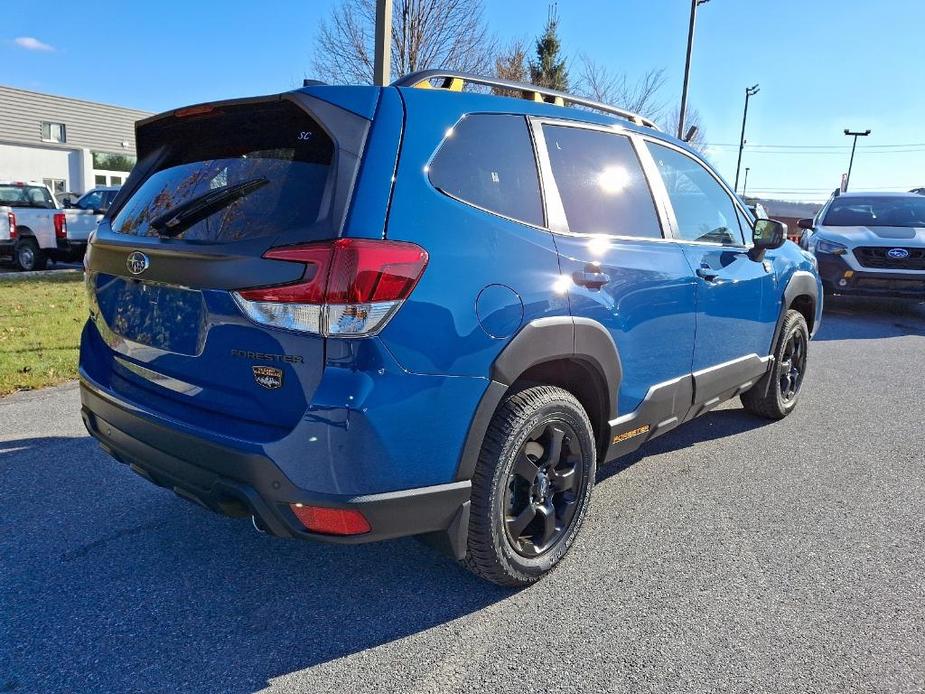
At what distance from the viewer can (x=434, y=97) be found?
7.94 feet

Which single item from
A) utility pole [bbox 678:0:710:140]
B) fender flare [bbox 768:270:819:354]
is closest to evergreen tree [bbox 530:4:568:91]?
utility pole [bbox 678:0:710:140]

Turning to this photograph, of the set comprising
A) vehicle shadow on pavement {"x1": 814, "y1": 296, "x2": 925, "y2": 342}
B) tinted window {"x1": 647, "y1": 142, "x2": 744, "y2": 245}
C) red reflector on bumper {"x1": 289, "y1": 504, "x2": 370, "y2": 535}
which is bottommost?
vehicle shadow on pavement {"x1": 814, "y1": 296, "x2": 925, "y2": 342}

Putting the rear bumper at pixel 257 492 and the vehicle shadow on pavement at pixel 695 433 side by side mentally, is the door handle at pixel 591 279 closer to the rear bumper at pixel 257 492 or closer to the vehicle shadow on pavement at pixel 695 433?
the rear bumper at pixel 257 492

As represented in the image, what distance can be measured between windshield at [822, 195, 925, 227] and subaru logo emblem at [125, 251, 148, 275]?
1098 cm

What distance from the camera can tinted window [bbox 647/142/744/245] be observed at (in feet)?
11.8

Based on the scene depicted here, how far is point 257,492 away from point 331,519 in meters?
0.25

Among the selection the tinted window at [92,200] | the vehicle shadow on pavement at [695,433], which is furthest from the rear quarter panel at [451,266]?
the tinted window at [92,200]

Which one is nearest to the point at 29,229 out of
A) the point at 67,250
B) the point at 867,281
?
the point at 67,250

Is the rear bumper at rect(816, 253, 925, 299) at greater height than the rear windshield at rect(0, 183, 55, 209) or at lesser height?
lesser

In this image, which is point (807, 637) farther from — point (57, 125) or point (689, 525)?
point (57, 125)

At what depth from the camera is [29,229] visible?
1384cm

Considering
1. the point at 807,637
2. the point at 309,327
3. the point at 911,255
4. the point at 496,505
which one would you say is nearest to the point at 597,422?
the point at 496,505

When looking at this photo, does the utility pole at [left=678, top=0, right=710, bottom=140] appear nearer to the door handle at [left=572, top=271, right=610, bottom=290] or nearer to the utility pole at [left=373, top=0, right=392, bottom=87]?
the utility pole at [left=373, top=0, right=392, bottom=87]

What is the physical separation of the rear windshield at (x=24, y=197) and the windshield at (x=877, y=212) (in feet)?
50.3
